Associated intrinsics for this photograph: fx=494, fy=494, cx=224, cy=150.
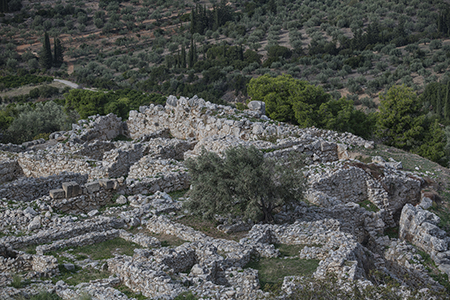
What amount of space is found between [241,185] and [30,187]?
843cm

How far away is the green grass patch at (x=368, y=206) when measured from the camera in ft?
63.1

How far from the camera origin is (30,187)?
18.1 metres

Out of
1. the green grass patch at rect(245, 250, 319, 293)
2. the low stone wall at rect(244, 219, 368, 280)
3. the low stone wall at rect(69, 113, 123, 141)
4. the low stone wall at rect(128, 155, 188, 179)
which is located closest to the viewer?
the low stone wall at rect(244, 219, 368, 280)

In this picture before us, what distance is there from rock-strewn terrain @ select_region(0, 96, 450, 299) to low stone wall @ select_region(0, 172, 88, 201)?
0.12ft

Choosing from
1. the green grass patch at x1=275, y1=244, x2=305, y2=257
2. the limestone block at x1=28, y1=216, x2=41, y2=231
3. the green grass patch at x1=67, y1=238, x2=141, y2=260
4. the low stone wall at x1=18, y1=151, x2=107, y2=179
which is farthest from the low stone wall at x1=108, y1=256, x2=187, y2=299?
the low stone wall at x1=18, y1=151, x2=107, y2=179

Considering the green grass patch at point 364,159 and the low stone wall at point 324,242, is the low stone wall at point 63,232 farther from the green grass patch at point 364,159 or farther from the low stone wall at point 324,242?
the green grass patch at point 364,159

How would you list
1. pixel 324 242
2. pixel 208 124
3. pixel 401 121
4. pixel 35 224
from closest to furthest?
pixel 324 242 → pixel 35 224 → pixel 208 124 → pixel 401 121

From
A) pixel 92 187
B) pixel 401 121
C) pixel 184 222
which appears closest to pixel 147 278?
pixel 184 222

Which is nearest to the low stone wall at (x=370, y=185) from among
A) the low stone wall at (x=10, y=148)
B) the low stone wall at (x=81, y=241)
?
the low stone wall at (x=81, y=241)

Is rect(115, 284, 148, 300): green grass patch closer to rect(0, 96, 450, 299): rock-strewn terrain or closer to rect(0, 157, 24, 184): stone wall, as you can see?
rect(0, 96, 450, 299): rock-strewn terrain

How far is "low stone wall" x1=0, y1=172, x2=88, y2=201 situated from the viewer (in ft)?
58.0

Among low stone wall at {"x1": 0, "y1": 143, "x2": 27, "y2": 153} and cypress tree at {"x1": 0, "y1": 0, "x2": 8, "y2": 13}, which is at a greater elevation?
cypress tree at {"x1": 0, "y1": 0, "x2": 8, "y2": 13}

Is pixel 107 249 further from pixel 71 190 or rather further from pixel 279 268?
pixel 279 268

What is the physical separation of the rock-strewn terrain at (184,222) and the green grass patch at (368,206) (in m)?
0.04
